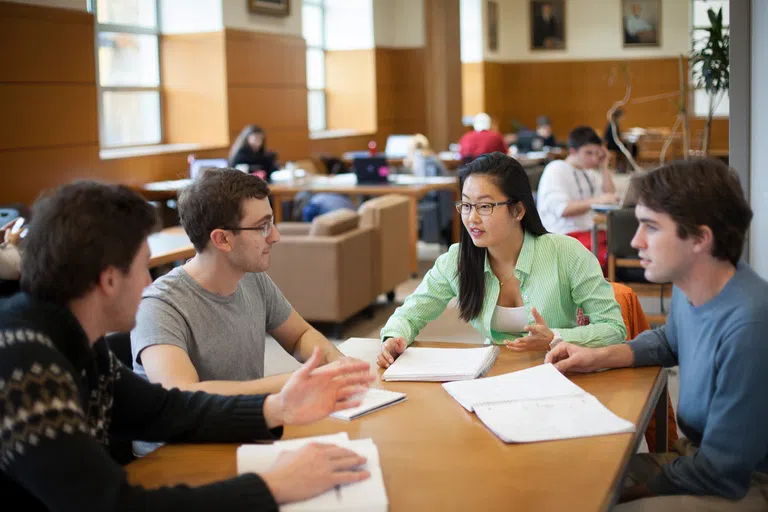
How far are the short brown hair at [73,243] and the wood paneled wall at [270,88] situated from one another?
9.16 meters

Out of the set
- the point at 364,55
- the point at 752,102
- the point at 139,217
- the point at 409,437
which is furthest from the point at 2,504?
the point at 364,55

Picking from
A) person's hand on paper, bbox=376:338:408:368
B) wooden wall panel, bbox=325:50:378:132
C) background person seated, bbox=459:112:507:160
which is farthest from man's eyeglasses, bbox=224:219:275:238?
wooden wall panel, bbox=325:50:378:132

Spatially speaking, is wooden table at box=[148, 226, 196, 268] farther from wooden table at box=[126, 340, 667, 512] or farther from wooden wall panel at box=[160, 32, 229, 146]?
wooden wall panel at box=[160, 32, 229, 146]

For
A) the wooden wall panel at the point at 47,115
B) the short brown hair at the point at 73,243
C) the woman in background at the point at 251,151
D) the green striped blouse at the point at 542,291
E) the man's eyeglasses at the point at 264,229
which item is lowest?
the green striped blouse at the point at 542,291

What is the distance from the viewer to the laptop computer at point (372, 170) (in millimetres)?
8859

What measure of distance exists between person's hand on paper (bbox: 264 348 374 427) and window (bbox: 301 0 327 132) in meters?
12.0

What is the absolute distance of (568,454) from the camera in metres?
1.82

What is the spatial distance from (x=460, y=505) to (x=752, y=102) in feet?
12.0

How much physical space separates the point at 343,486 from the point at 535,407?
24.2 inches

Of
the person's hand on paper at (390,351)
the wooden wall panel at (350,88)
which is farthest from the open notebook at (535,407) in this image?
the wooden wall panel at (350,88)

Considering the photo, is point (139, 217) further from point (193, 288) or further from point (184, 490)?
point (193, 288)

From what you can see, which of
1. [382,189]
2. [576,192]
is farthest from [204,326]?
[382,189]

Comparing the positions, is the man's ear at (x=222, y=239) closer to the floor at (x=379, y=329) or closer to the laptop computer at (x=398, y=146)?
the floor at (x=379, y=329)

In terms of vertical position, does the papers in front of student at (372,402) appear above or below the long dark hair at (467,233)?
below
